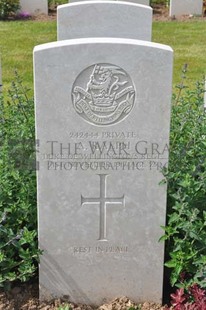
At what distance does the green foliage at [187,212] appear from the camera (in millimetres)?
3379

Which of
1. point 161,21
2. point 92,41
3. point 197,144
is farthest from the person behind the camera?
point 161,21

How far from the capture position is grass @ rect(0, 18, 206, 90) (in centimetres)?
873

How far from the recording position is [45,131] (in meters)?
3.29

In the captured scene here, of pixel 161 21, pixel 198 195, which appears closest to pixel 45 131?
pixel 198 195

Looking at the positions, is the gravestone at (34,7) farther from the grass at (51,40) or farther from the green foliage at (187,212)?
the green foliage at (187,212)

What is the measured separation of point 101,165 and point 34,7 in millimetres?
10098

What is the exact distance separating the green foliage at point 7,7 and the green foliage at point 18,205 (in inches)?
349

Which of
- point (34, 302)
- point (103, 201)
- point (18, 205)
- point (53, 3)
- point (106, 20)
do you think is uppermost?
point (53, 3)

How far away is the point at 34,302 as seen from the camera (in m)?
3.61

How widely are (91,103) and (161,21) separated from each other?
31.3 ft

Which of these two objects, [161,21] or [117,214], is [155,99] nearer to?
[117,214]

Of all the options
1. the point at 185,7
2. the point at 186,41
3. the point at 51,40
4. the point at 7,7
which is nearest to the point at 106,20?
the point at 51,40

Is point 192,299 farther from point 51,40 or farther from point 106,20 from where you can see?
point 51,40

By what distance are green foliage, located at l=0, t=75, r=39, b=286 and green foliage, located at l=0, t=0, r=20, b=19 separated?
8.86 metres
